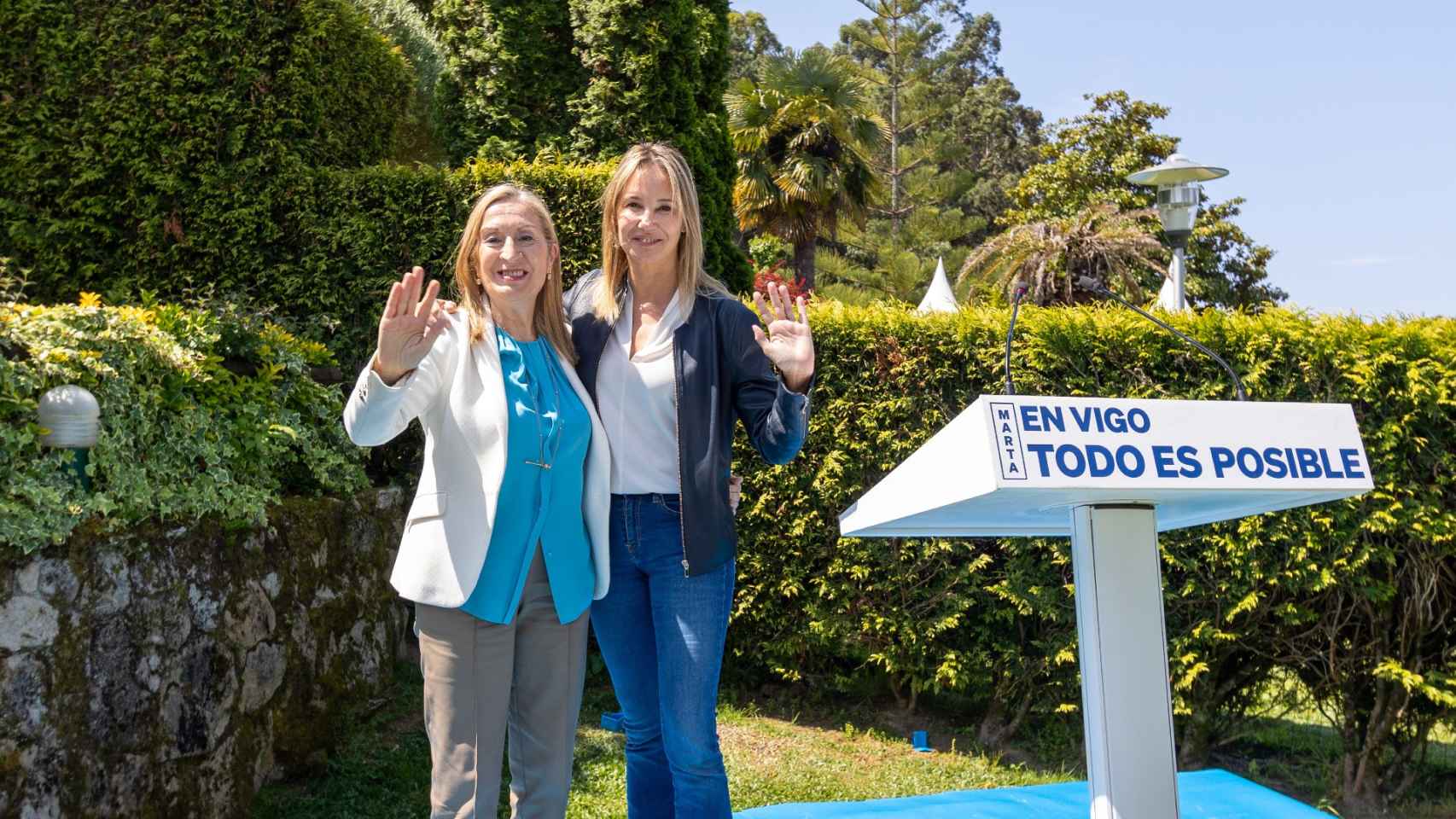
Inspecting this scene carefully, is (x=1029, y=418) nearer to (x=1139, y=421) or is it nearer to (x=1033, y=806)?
(x=1139, y=421)

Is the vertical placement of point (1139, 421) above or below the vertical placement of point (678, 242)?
below

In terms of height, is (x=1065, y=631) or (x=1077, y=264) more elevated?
(x=1077, y=264)

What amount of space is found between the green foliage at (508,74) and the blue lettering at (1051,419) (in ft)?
17.7

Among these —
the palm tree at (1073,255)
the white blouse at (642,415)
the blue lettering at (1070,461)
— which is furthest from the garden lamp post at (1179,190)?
the blue lettering at (1070,461)

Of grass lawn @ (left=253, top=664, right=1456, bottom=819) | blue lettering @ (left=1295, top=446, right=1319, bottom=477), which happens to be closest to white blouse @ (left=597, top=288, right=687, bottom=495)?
blue lettering @ (left=1295, top=446, right=1319, bottom=477)

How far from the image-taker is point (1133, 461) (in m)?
1.79

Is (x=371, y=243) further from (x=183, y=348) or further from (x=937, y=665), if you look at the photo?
(x=937, y=665)

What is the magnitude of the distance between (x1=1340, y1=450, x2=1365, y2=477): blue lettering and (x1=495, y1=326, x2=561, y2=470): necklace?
60.1 inches

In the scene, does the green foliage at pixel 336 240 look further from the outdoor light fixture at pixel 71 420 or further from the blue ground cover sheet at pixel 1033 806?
the blue ground cover sheet at pixel 1033 806

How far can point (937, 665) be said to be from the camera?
17.8ft

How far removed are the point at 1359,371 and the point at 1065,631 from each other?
5.81 feet

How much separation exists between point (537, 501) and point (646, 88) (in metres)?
4.97

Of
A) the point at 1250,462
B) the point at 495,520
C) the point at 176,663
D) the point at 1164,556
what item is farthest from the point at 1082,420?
the point at 1164,556

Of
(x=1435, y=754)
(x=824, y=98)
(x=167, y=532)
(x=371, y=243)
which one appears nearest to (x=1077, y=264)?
(x=824, y=98)
